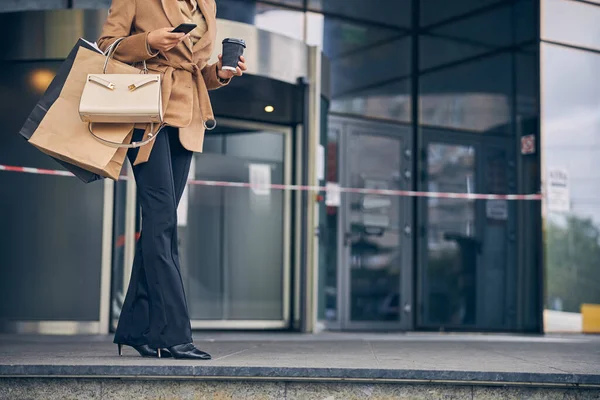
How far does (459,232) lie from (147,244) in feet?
16.8

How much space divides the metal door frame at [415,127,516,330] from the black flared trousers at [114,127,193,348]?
4.81m

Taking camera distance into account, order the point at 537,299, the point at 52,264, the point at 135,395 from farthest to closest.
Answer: the point at 537,299
the point at 52,264
the point at 135,395

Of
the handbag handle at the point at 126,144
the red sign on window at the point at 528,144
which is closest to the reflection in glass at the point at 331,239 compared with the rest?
the red sign on window at the point at 528,144

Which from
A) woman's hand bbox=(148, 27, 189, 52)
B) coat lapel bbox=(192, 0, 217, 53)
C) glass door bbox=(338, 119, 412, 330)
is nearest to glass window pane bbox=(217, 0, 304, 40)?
glass door bbox=(338, 119, 412, 330)

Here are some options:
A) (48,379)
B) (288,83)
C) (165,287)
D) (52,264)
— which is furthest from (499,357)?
(52,264)

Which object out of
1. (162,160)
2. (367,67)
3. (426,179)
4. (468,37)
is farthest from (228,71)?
(468,37)

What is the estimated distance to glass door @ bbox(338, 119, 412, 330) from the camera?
8.30m

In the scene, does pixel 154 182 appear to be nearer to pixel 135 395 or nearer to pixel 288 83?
pixel 135 395

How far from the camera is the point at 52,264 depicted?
6652mm

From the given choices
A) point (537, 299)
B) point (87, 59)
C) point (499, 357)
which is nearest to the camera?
point (87, 59)

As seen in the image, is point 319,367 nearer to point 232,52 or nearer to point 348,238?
point 232,52

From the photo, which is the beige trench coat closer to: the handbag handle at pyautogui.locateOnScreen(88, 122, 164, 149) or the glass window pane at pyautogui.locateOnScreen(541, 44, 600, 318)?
the handbag handle at pyautogui.locateOnScreen(88, 122, 164, 149)

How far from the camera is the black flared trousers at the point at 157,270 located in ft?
12.5

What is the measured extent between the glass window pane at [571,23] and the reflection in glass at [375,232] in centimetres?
182
